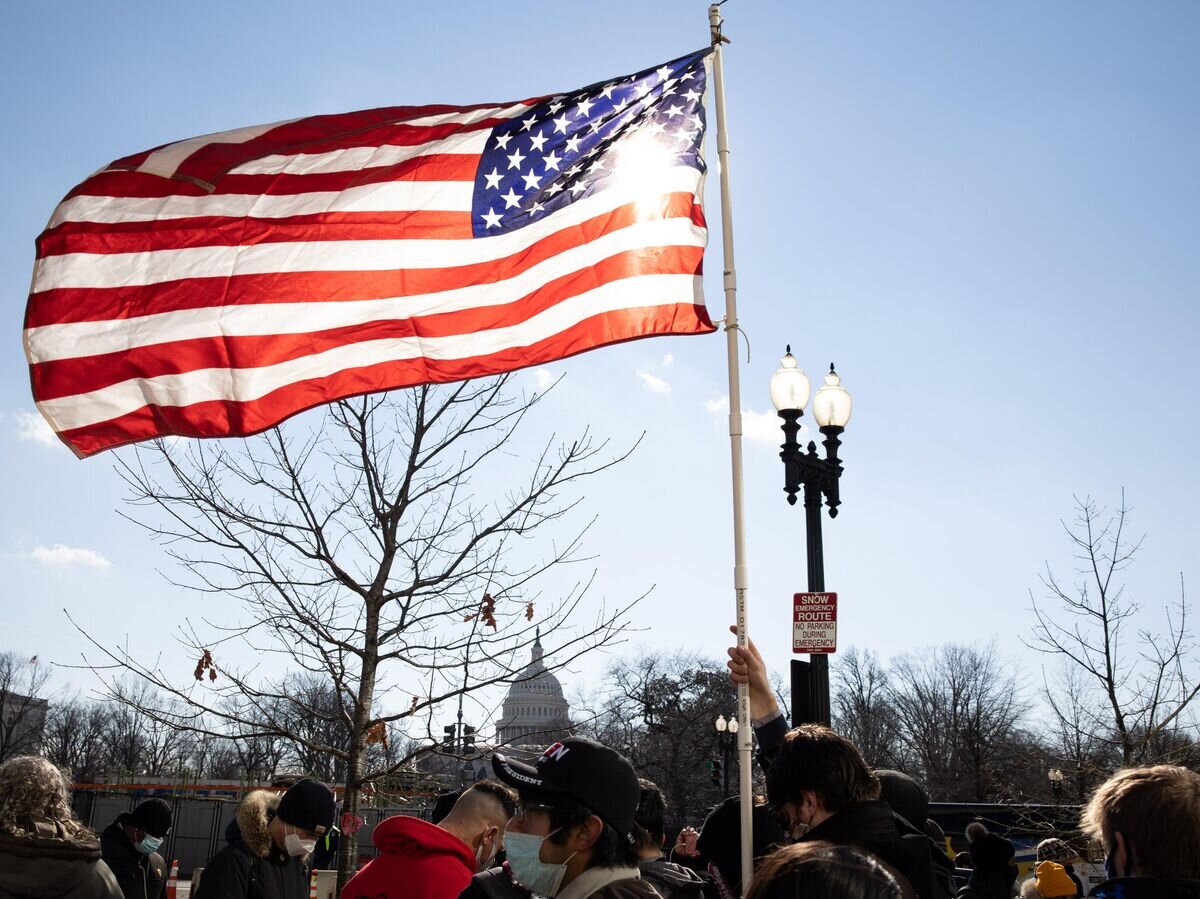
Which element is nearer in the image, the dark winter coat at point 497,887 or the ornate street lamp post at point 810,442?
the dark winter coat at point 497,887

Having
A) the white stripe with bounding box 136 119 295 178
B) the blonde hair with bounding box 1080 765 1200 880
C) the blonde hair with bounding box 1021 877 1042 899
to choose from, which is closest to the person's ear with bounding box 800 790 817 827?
the blonde hair with bounding box 1080 765 1200 880

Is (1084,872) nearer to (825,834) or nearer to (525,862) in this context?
(825,834)

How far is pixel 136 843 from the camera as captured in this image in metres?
8.16

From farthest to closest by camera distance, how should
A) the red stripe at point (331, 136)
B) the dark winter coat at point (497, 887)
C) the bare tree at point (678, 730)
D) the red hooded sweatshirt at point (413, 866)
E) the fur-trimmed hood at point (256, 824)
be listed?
the bare tree at point (678, 730) → the red stripe at point (331, 136) → the fur-trimmed hood at point (256, 824) → the red hooded sweatshirt at point (413, 866) → the dark winter coat at point (497, 887)

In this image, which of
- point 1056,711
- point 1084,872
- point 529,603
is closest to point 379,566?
point 529,603

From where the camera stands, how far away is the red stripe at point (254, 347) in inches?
237

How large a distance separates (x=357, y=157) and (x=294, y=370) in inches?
55.1

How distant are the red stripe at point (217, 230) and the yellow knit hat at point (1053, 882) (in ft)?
22.4

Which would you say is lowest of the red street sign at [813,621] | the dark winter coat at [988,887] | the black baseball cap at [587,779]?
the dark winter coat at [988,887]

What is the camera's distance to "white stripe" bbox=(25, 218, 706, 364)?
19.9 ft

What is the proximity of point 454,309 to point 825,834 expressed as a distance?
145 inches

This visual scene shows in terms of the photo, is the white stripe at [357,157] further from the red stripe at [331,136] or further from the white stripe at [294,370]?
the white stripe at [294,370]

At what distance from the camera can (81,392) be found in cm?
611

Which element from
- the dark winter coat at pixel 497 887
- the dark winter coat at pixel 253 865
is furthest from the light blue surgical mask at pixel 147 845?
the dark winter coat at pixel 497 887
